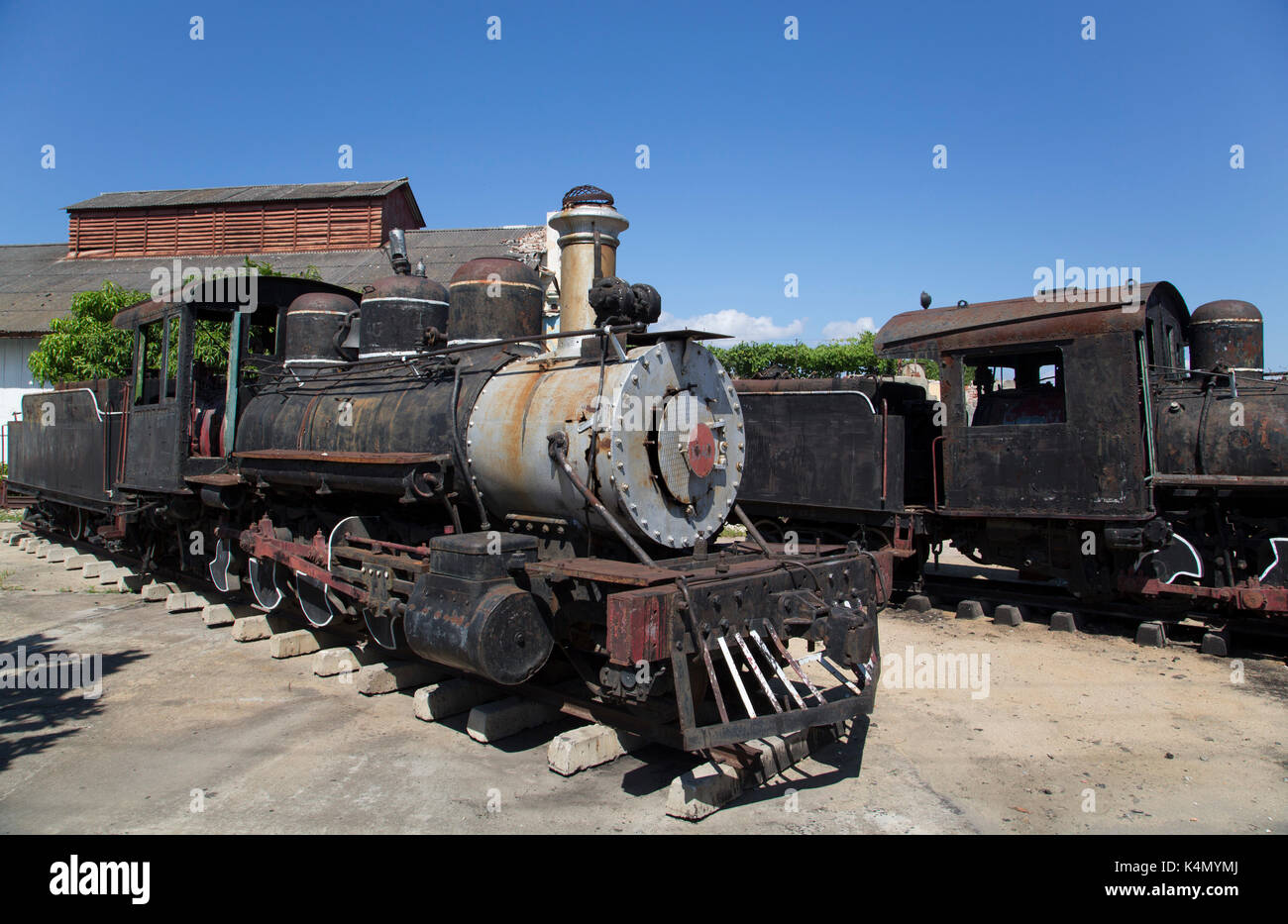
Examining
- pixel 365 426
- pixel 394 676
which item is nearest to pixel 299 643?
pixel 394 676

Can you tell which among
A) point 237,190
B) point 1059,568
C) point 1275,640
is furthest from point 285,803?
point 237,190

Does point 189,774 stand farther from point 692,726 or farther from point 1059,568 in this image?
point 1059,568

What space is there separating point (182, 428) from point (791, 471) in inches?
250

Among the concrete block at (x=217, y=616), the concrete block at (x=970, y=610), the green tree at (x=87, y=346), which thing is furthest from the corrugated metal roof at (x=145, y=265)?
the concrete block at (x=970, y=610)

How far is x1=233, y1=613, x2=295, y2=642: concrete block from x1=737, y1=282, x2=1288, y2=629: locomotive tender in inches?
209

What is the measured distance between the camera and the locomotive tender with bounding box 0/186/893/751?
171 inches

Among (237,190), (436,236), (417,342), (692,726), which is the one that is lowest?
(692,726)

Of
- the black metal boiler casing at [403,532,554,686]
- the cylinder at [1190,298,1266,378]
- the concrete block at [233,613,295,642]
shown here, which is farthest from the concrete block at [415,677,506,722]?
the cylinder at [1190,298,1266,378]

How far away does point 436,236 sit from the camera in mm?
29969

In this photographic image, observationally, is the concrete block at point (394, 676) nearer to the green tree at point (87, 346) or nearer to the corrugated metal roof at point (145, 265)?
the green tree at point (87, 346)

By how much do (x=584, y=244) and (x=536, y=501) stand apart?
85.6 inches

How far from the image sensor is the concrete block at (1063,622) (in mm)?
8438

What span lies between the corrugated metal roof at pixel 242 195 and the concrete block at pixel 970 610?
82.3 ft

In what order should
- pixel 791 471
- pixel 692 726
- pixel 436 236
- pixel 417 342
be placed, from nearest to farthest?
pixel 692 726, pixel 417 342, pixel 791 471, pixel 436 236
